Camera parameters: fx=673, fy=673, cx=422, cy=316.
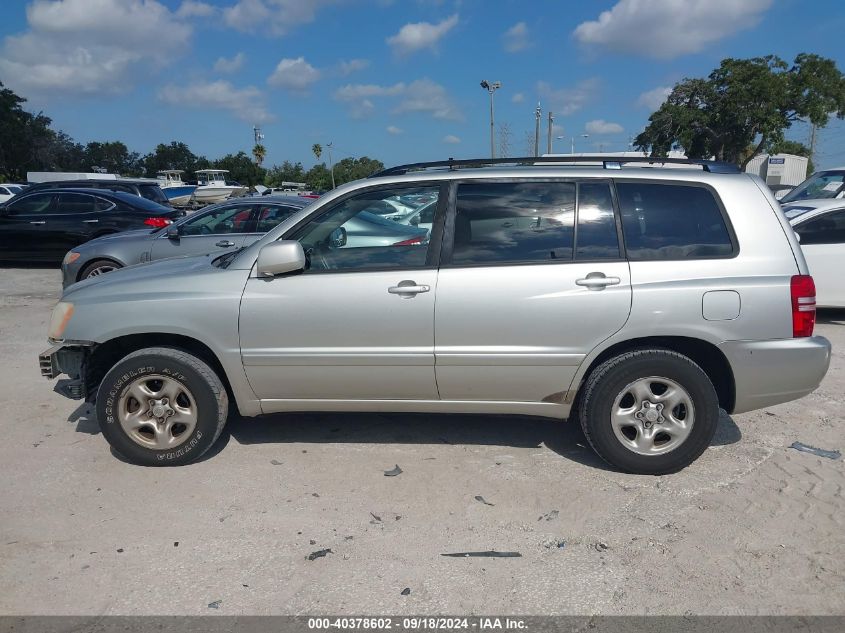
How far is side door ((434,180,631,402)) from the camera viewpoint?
12.7 ft

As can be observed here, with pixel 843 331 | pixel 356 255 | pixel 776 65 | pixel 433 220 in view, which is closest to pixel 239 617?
pixel 356 255

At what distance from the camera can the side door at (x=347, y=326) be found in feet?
13.0

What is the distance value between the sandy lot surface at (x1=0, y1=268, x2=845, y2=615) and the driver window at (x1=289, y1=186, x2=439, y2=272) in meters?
1.28

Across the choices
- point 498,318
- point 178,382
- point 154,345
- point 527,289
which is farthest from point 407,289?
point 154,345

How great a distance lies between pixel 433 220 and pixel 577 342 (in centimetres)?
114

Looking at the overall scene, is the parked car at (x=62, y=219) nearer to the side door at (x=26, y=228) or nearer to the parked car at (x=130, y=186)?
the side door at (x=26, y=228)

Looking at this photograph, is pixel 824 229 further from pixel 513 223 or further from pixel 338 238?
pixel 338 238

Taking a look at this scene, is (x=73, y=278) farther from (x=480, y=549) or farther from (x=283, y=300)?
(x=480, y=549)

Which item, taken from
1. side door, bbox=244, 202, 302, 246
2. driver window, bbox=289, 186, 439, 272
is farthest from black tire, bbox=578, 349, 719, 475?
side door, bbox=244, 202, 302, 246

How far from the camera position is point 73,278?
30.4ft

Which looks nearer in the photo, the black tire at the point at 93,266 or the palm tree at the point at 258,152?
the black tire at the point at 93,266

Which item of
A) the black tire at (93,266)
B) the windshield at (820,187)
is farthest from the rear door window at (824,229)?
the black tire at (93,266)

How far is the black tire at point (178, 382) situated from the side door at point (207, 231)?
4.88 m

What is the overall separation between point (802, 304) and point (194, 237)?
24.2 feet
